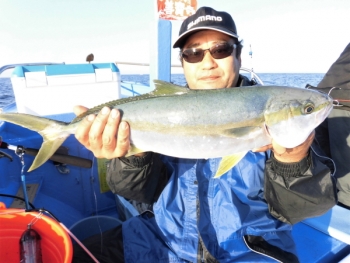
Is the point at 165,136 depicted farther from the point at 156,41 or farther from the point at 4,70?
the point at 4,70

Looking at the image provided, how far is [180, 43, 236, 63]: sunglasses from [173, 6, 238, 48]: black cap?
0.44ft

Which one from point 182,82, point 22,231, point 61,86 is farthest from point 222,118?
point 182,82

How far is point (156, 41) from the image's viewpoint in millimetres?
4582

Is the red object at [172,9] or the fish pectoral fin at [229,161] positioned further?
the red object at [172,9]

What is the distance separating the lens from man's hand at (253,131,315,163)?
210cm

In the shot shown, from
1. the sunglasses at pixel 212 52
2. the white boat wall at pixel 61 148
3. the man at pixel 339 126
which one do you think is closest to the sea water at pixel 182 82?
the man at pixel 339 126

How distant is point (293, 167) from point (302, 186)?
0.58ft

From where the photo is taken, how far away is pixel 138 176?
2547 millimetres

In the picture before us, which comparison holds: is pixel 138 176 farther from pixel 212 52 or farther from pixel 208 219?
pixel 212 52

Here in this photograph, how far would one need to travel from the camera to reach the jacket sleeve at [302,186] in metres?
2.17

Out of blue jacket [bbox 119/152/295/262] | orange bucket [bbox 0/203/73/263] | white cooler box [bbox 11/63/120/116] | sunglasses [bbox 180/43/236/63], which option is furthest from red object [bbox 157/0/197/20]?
orange bucket [bbox 0/203/73/263]

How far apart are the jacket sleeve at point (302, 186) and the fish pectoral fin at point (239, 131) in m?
0.32

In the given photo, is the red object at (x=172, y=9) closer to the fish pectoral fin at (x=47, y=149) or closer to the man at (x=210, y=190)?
the man at (x=210, y=190)

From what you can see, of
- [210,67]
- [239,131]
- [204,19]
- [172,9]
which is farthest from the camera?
[172,9]
